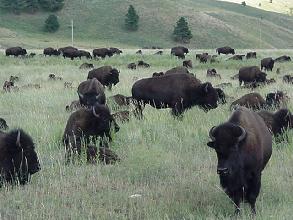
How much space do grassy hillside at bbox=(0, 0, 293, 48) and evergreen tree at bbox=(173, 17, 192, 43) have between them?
3.96ft

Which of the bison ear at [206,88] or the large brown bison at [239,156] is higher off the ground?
the large brown bison at [239,156]

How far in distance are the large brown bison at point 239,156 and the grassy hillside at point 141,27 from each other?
6891cm

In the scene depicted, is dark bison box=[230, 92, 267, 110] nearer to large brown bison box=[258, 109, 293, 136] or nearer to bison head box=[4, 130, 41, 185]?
large brown bison box=[258, 109, 293, 136]

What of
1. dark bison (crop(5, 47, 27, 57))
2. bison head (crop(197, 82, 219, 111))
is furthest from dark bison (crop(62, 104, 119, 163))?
dark bison (crop(5, 47, 27, 57))

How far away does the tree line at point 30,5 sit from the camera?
3583 inches

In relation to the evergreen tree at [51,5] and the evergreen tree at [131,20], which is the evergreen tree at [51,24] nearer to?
the evergreen tree at [51,5]

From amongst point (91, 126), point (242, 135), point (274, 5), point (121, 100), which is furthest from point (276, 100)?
point (274, 5)

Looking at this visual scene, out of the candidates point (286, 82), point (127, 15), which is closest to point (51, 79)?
point (286, 82)

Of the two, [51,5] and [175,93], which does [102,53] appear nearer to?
[175,93]

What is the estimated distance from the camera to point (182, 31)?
283 feet

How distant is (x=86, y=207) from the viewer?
7.11 metres

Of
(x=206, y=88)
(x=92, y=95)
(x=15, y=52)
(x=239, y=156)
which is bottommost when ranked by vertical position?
(x=15, y=52)

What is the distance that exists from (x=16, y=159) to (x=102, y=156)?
1857mm

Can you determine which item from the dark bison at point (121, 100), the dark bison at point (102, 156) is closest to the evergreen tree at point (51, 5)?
the dark bison at point (121, 100)
